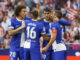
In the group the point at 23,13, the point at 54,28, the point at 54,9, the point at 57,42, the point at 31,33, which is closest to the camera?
the point at 31,33

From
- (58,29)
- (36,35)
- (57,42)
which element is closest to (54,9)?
(57,42)

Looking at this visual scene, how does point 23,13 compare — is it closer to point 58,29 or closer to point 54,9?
point 58,29

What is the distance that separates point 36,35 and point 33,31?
0.13 meters

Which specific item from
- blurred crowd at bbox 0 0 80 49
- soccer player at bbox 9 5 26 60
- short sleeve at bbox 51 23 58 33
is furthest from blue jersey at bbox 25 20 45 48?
blurred crowd at bbox 0 0 80 49

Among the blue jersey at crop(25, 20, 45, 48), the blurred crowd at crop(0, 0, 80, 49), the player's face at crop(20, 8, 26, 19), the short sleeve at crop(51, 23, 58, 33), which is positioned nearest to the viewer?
the blue jersey at crop(25, 20, 45, 48)

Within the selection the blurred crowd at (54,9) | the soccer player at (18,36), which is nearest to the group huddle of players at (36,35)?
the soccer player at (18,36)

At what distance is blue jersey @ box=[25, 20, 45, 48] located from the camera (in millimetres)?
6695

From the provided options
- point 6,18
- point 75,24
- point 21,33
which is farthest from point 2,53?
point 21,33

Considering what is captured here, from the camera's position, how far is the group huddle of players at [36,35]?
22.1 feet

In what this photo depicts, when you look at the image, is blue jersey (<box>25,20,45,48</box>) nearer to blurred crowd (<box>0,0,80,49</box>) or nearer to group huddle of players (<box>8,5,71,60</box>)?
group huddle of players (<box>8,5,71,60</box>)

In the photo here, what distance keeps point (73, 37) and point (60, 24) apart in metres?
7.83

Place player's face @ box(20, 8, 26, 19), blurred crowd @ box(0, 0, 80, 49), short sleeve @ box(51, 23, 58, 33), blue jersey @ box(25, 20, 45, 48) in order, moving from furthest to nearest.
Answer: blurred crowd @ box(0, 0, 80, 49), player's face @ box(20, 8, 26, 19), short sleeve @ box(51, 23, 58, 33), blue jersey @ box(25, 20, 45, 48)

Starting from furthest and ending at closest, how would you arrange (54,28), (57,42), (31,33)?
(57,42) → (54,28) → (31,33)

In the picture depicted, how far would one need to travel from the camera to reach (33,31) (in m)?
6.70
